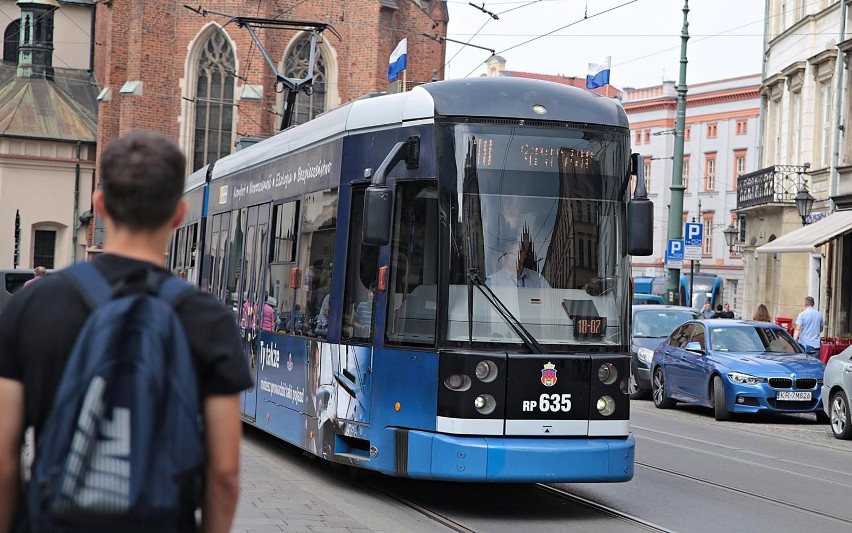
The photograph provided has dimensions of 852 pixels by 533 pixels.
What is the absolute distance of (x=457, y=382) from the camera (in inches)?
390

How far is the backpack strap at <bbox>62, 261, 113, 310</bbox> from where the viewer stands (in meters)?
3.11

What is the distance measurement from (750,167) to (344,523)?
71713 millimetres

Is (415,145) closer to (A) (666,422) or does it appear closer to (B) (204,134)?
(A) (666,422)

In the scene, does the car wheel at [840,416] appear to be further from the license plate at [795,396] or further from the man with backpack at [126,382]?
the man with backpack at [126,382]

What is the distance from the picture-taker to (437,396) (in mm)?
9961

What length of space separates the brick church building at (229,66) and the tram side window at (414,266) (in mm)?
42100

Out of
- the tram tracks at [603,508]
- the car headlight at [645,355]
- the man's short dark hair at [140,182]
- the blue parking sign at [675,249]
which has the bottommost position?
the tram tracks at [603,508]

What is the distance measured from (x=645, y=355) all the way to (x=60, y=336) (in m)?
22.2

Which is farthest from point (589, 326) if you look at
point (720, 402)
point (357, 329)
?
point (720, 402)

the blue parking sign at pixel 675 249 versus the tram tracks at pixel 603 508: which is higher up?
the blue parking sign at pixel 675 249

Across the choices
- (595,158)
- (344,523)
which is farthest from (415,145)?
(344,523)

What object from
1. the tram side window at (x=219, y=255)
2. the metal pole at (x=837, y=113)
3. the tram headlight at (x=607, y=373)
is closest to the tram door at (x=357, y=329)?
the tram headlight at (x=607, y=373)

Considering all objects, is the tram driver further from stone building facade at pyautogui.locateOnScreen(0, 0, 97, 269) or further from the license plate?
stone building facade at pyautogui.locateOnScreen(0, 0, 97, 269)

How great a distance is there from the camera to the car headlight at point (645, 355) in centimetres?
2470
